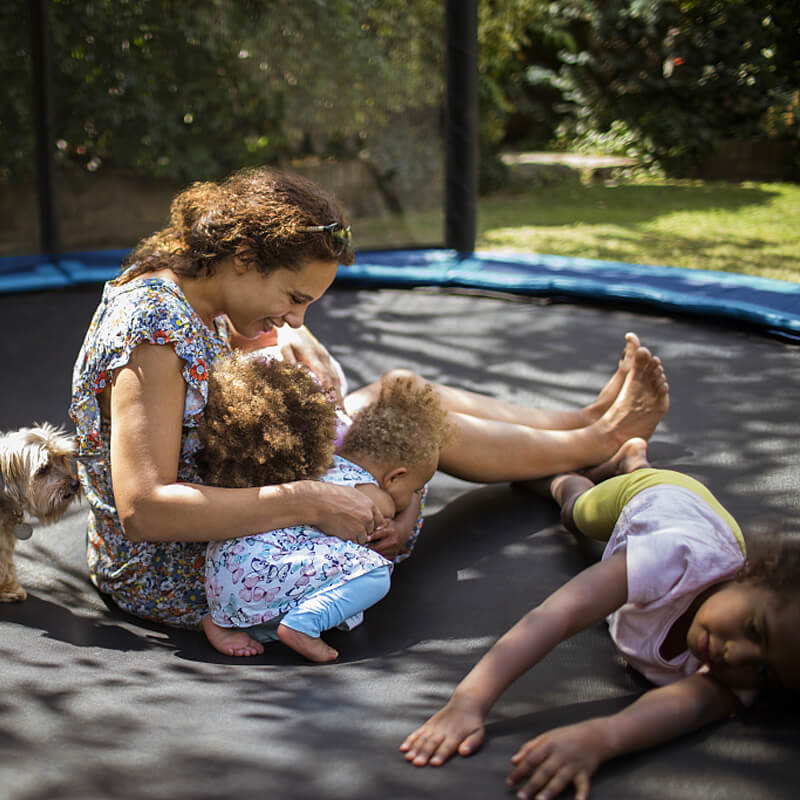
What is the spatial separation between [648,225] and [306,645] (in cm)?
515

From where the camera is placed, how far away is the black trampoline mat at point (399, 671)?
111cm

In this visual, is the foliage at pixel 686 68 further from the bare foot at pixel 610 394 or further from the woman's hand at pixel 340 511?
the woman's hand at pixel 340 511

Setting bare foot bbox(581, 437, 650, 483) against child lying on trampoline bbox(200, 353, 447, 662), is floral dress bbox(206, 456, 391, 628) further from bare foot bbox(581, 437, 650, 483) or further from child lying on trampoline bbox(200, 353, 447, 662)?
bare foot bbox(581, 437, 650, 483)

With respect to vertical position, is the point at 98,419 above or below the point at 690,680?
above

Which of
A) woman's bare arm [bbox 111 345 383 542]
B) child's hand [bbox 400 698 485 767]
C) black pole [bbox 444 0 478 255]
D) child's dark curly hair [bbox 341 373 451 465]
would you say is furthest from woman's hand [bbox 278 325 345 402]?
black pole [bbox 444 0 478 255]

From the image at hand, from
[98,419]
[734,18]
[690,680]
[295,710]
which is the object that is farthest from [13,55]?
[734,18]

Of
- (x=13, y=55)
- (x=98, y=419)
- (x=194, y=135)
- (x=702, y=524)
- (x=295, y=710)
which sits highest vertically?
(x=13, y=55)

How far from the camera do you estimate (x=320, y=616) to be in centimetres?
145

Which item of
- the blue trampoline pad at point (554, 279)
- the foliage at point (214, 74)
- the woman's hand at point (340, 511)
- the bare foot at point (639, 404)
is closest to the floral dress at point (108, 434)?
the woman's hand at point (340, 511)

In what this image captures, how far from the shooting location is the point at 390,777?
1.12m

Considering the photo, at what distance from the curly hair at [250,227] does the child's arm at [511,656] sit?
0.69 m

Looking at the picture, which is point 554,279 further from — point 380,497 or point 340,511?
point 340,511

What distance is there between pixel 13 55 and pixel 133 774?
3.58 meters

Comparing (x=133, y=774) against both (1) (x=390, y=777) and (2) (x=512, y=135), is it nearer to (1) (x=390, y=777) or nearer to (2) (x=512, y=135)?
(1) (x=390, y=777)
